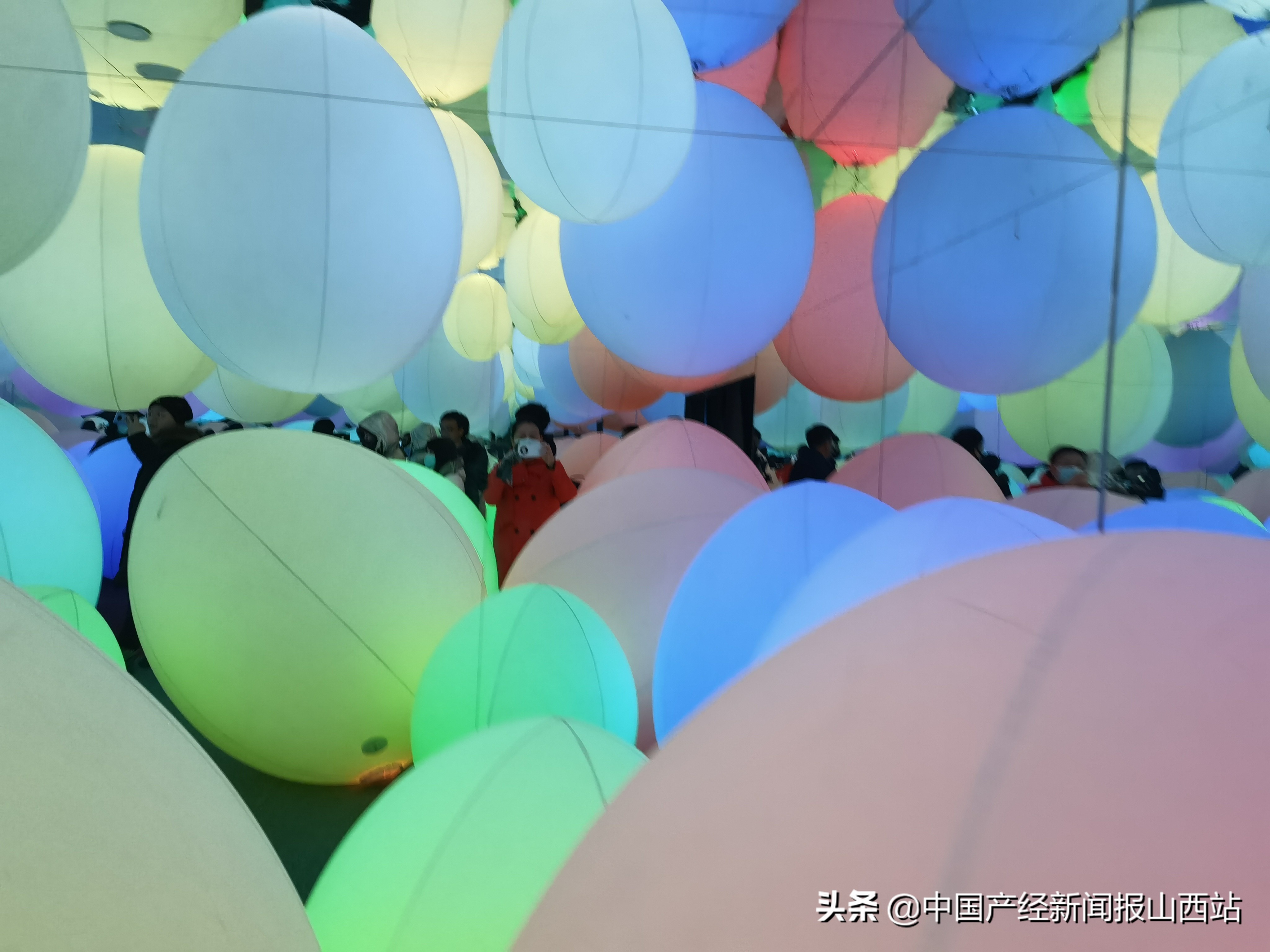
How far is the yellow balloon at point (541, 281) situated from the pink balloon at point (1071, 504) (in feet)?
6.27

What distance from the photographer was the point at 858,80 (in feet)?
10.5

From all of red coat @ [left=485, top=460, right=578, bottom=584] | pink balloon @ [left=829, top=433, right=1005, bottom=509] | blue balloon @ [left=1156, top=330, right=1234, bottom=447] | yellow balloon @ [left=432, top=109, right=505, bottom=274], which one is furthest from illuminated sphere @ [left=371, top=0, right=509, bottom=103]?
blue balloon @ [left=1156, top=330, right=1234, bottom=447]

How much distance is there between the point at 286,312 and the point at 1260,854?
1730 mm

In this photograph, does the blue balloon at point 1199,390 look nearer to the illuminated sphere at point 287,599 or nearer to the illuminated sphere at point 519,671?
the illuminated sphere at point 519,671

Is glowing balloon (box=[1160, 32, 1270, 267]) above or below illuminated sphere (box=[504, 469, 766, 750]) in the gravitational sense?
above

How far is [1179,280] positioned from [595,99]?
215 centimetres

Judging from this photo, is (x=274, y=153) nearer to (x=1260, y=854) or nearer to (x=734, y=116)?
(x=734, y=116)

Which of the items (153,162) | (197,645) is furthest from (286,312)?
(197,645)

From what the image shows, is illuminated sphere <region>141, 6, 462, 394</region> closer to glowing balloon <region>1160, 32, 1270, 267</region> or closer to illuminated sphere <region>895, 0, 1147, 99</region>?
illuminated sphere <region>895, 0, 1147, 99</region>

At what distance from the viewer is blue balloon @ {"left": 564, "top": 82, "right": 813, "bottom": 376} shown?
2475 mm

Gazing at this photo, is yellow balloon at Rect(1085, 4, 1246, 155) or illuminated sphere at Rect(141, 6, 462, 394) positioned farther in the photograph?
yellow balloon at Rect(1085, 4, 1246, 155)

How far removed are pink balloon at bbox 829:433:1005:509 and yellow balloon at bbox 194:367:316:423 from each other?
8.31 ft

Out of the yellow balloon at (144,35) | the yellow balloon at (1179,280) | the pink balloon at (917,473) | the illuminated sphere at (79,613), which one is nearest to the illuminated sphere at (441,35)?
the yellow balloon at (144,35)

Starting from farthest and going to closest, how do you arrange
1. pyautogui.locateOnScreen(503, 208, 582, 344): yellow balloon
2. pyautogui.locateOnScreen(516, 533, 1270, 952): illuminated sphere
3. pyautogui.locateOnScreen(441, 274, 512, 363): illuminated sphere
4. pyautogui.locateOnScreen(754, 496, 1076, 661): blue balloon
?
1. pyautogui.locateOnScreen(441, 274, 512, 363): illuminated sphere
2. pyautogui.locateOnScreen(503, 208, 582, 344): yellow balloon
3. pyautogui.locateOnScreen(754, 496, 1076, 661): blue balloon
4. pyautogui.locateOnScreen(516, 533, 1270, 952): illuminated sphere
